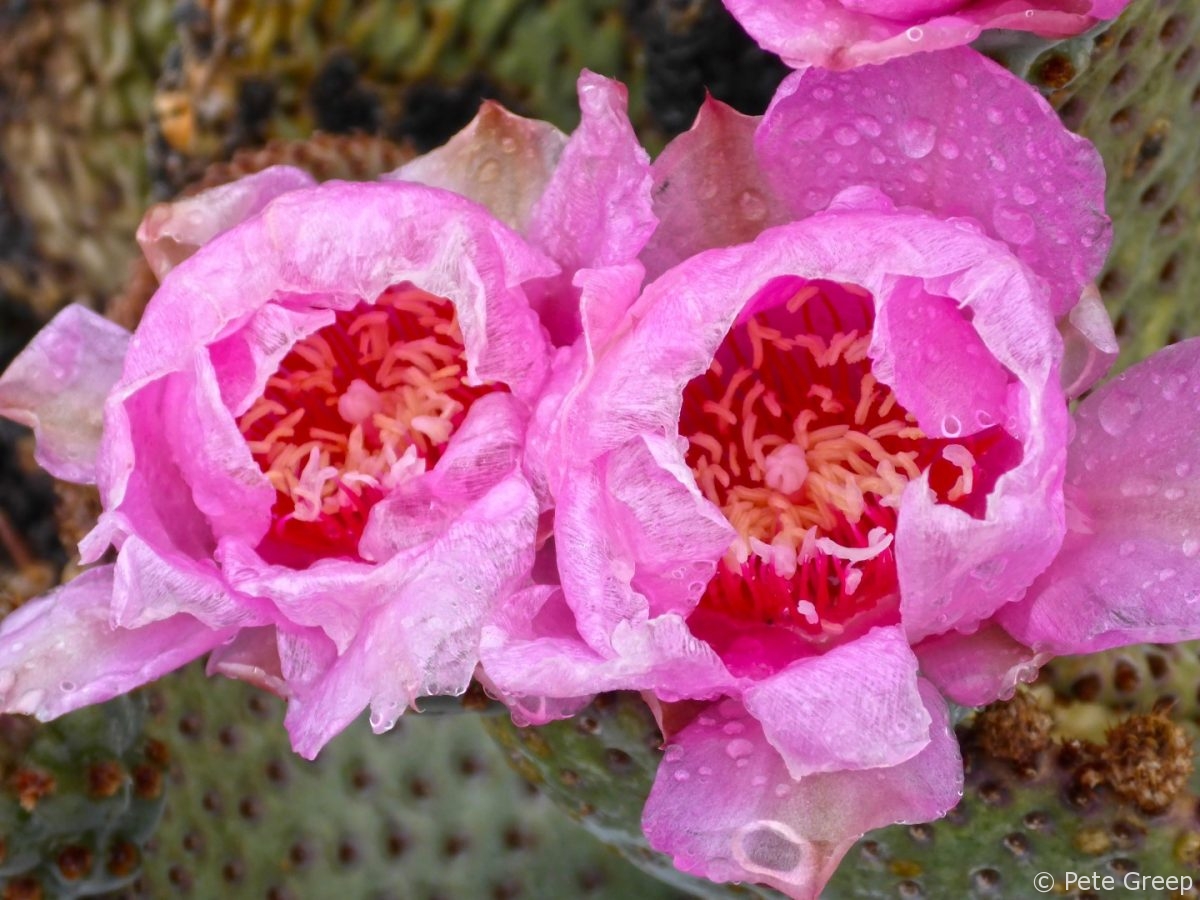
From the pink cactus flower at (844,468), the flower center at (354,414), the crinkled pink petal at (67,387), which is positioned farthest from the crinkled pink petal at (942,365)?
the crinkled pink petal at (67,387)

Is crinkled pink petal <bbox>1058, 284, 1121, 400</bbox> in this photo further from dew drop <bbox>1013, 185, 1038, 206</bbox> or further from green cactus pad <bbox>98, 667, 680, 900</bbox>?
green cactus pad <bbox>98, 667, 680, 900</bbox>

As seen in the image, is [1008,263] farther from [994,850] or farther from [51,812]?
[51,812]

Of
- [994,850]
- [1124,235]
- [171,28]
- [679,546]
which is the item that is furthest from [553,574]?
[171,28]

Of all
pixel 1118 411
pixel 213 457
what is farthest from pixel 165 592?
pixel 1118 411

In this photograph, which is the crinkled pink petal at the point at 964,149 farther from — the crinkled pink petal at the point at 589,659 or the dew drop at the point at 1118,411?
the crinkled pink petal at the point at 589,659

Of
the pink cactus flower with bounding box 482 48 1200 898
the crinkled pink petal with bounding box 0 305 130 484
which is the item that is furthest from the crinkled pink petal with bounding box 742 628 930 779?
the crinkled pink petal with bounding box 0 305 130 484

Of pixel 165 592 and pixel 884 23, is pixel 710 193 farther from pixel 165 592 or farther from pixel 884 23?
pixel 165 592
